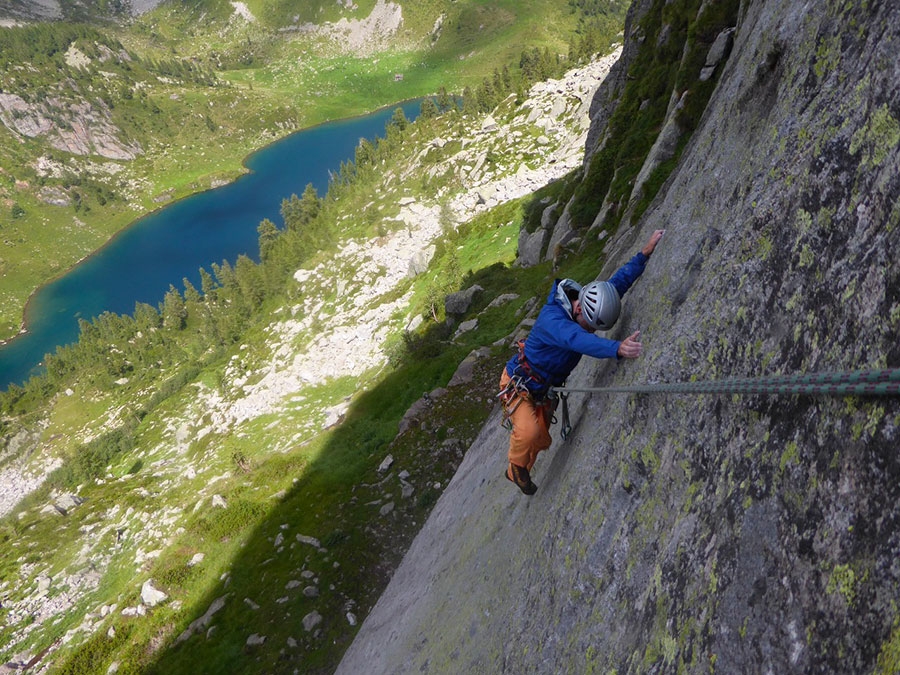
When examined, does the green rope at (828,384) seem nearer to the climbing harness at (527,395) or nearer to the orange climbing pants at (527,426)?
the climbing harness at (527,395)

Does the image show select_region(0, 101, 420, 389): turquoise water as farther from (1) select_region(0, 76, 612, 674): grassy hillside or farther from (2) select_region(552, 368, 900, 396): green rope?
(2) select_region(552, 368, 900, 396): green rope

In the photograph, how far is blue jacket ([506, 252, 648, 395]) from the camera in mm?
→ 6051

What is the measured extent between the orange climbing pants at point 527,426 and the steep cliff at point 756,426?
0.58m

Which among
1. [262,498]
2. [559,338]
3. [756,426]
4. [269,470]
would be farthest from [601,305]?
[269,470]

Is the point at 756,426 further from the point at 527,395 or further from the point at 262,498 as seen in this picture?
the point at 262,498

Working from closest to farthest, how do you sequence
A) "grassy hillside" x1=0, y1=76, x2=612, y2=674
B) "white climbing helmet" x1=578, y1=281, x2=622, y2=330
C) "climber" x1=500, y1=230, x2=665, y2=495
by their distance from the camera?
"climber" x1=500, y1=230, x2=665, y2=495 → "white climbing helmet" x1=578, y1=281, x2=622, y2=330 → "grassy hillside" x1=0, y1=76, x2=612, y2=674

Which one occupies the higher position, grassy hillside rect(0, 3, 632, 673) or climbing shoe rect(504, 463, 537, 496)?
climbing shoe rect(504, 463, 537, 496)

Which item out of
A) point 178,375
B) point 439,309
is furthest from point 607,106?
point 178,375

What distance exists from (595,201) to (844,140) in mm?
29715

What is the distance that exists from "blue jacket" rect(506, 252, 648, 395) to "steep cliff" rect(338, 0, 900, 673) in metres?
0.34

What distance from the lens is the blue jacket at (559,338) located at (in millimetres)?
6051

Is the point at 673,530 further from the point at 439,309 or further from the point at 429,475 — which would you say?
the point at 439,309

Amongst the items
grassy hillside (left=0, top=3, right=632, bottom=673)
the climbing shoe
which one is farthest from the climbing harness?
grassy hillside (left=0, top=3, right=632, bottom=673)

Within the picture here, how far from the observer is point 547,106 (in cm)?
9050
